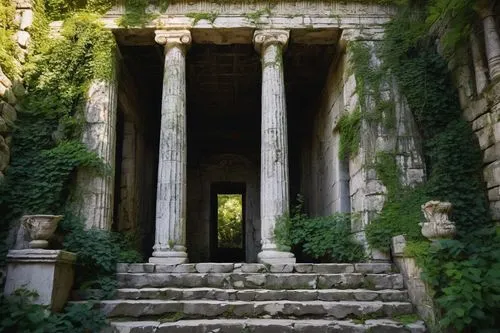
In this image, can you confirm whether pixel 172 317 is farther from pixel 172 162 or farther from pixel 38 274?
pixel 172 162

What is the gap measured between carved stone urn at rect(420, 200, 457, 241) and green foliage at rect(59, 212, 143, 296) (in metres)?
4.42

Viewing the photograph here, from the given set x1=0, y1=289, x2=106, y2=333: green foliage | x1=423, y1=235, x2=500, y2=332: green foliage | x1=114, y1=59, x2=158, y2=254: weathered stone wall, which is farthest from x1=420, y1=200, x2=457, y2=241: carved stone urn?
x1=114, y1=59, x2=158, y2=254: weathered stone wall

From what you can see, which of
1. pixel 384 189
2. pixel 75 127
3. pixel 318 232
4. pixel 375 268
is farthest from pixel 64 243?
pixel 384 189

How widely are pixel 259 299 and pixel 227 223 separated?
15.4 meters

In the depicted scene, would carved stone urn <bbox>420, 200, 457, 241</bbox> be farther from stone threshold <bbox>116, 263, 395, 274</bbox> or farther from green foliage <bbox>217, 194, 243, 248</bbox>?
green foliage <bbox>217, 194, 243, 248</bbox>

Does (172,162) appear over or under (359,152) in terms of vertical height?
under

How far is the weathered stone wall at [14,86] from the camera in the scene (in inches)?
261

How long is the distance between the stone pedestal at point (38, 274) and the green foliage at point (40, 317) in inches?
4.6

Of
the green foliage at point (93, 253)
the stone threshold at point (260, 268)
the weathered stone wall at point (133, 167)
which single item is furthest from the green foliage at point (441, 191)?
the weathered stone wall at point (133, 167)

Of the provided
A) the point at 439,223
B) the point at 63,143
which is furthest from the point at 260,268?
the point at 63,143

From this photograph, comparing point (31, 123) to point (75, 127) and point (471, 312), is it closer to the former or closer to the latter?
point (75, 127)

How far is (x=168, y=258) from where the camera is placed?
22.9 ft

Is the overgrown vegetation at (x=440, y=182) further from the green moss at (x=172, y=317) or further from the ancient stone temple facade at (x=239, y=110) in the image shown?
the green moss at (x=172, y=317)

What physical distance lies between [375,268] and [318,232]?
4.89ft
